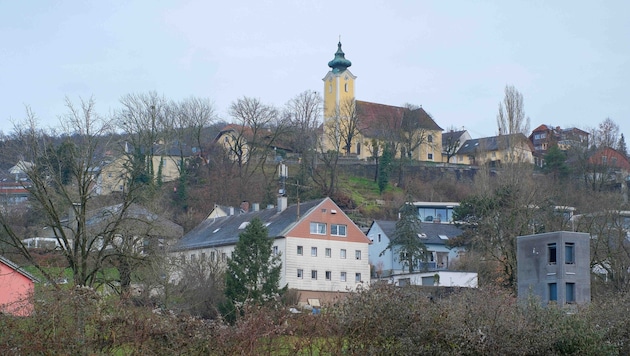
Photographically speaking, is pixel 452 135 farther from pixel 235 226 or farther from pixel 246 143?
pixel 235 226

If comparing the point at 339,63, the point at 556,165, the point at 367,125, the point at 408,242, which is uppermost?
the point at 339,63

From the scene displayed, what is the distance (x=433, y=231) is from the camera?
67.2 m

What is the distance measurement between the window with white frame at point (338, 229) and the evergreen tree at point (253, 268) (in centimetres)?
1250

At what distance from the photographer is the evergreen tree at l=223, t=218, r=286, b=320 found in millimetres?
38134

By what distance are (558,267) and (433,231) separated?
3291 cm

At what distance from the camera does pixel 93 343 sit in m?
14.6

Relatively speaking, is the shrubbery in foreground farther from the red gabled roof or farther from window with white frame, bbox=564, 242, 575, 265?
the red gabled roof

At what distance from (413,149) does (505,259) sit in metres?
49.3

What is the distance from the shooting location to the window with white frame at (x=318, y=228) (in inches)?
2180

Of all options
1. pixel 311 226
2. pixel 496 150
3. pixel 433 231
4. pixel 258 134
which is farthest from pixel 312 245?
pixel 496 150

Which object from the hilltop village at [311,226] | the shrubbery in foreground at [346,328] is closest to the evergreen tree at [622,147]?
the hilltop village at [311,226]

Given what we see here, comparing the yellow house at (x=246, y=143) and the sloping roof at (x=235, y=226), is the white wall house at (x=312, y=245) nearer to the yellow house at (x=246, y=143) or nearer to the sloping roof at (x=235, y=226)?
the sloping roof at (x=235, y=226)

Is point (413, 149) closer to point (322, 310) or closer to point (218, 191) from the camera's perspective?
point (218, 191)

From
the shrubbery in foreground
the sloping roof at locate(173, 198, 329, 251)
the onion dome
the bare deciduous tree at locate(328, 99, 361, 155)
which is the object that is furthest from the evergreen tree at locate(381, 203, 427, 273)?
the onion dome
